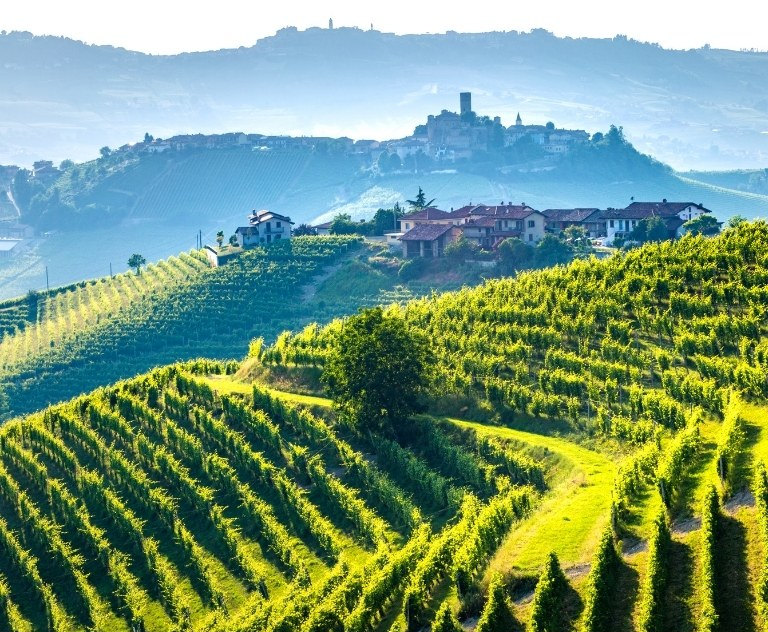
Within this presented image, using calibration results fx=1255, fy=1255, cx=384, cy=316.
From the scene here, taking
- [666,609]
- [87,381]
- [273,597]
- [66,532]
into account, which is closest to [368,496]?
[273,597]

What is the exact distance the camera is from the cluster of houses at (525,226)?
404ft

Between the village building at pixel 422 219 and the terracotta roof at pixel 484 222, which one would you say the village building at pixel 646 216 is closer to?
the terracotta roof at pixel 484 222

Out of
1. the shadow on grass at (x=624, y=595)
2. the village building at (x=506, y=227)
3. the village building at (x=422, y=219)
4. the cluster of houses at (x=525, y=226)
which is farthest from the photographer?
the village building at (x=422, y=219)

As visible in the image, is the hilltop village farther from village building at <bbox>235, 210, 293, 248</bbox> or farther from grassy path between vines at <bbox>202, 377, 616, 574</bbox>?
grassy path between vines at <bbox>202, 377, 616, 574</bbox>

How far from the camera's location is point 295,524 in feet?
167

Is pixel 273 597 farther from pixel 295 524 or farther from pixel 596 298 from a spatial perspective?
pixel 596 298

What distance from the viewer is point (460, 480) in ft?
169

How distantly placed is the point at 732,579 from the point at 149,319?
9272 cm

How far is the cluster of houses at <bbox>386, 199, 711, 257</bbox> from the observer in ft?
404

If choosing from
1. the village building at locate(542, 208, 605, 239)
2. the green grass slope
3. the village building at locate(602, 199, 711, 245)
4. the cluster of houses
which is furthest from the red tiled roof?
the green grass slope

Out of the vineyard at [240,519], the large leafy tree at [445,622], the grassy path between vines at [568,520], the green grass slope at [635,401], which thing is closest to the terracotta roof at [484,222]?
the green grass slope at [635,401]

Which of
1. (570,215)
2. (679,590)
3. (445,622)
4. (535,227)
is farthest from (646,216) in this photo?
(445,622)

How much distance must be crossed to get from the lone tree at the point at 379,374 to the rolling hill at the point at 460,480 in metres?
0.93

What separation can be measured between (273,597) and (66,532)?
1296 centimetres
